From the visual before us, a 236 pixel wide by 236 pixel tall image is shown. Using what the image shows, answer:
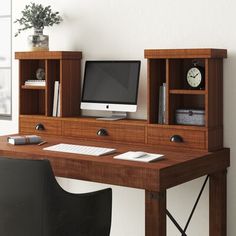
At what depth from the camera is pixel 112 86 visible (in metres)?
3.63

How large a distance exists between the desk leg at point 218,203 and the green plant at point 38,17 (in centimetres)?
152

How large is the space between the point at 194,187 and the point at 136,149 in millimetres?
477

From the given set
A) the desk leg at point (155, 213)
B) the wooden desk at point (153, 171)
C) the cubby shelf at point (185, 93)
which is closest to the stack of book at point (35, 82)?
the wooden desk at point (153, 171)

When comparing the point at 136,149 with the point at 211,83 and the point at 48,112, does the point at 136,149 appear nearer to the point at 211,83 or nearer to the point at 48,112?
the point at 211,83

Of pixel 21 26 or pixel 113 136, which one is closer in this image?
pixel 113 136

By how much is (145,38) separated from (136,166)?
3.62 ft

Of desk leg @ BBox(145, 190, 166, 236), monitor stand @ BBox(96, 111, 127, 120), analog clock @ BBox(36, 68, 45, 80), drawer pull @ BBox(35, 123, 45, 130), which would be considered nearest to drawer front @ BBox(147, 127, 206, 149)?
monitor stand @ BBox(96, 111, 127, 120)

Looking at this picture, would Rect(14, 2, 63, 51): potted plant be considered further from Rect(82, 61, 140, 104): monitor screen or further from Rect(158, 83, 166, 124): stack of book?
Rect(158, 83, 166, 124): stack of book

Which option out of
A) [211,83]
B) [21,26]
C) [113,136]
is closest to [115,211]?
[113,136]

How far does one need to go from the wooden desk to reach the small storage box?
0.17 m

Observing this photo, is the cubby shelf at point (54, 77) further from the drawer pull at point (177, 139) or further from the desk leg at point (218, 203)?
the desk leg at point (218, 203)

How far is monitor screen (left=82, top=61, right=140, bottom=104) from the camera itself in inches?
139

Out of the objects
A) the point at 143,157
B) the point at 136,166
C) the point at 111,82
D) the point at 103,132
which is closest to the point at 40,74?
the point at 111,82

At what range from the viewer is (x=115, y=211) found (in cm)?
387
